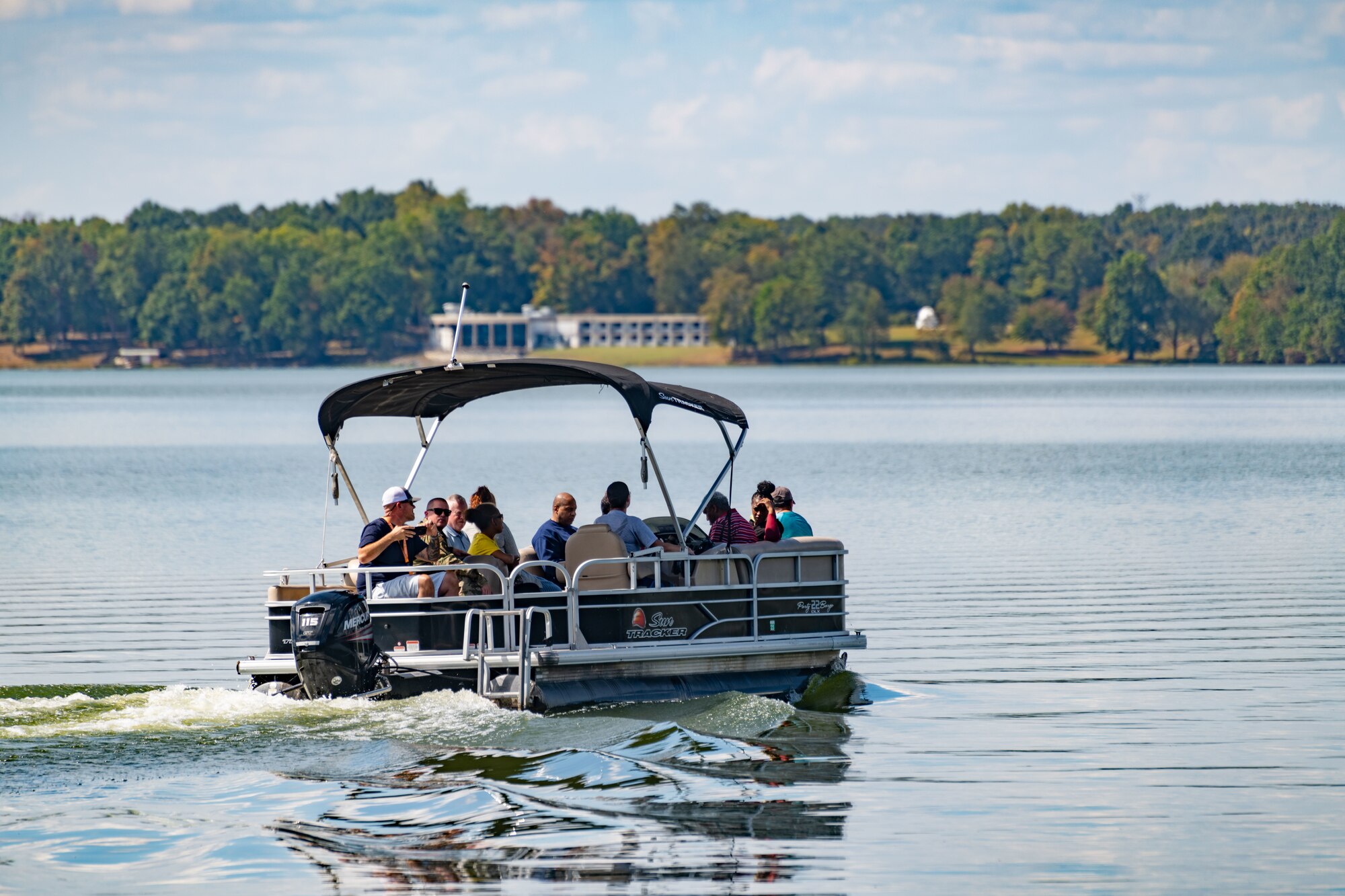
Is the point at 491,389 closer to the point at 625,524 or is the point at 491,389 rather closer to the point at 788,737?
the point at 625,524

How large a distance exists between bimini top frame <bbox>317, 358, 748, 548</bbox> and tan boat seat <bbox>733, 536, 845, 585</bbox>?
617 millimetres

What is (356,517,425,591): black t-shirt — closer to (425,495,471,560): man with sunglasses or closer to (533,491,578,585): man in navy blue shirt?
(425,495,471,560): man with sunglasses

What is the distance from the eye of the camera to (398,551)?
14.2m

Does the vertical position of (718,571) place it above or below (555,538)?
below

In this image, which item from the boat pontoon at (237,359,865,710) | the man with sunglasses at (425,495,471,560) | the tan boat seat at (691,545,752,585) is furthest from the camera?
the tan boat seat at (691,545,752,585)

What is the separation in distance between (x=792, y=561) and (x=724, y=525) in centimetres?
69

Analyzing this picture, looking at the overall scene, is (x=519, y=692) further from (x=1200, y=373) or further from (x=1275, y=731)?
(x=1200, y=373)

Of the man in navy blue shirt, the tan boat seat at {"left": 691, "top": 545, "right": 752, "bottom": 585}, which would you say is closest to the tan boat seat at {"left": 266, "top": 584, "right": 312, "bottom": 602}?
the man in navy blue shirt

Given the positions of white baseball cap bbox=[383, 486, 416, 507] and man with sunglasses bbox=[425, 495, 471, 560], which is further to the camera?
man with sunglasses bbox=[425, 495, 471, 560]

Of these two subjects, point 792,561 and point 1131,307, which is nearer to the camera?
point 792,561

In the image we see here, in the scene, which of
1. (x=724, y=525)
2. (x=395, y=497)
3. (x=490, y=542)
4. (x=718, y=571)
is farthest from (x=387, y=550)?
(x=724, y=525)

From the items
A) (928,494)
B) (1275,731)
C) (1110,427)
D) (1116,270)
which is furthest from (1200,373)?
(1275,731)

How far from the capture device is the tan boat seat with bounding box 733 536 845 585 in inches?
597

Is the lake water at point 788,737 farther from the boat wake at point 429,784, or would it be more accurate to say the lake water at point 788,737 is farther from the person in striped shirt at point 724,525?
the person in striped shirt at point 724,525
